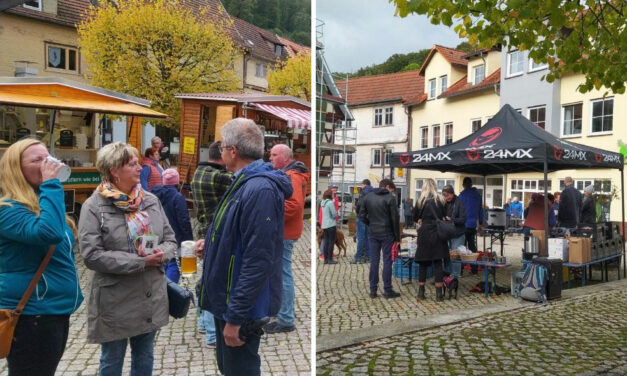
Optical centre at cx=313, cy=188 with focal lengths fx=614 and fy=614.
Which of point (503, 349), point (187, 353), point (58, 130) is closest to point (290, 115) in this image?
point (58, 130)

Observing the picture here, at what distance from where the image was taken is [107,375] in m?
3.03

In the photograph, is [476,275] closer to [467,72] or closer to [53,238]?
[53,238]

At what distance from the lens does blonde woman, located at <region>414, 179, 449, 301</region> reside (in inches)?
295

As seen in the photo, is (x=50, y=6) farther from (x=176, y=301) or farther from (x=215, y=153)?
(x=176, y=301)

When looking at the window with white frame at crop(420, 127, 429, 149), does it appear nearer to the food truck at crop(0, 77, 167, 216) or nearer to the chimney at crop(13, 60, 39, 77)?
the chimney at crop(13, 60, 39, 77)

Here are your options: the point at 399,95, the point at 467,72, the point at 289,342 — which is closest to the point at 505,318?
the point at 289,342

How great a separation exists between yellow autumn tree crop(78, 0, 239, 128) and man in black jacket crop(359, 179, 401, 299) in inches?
545

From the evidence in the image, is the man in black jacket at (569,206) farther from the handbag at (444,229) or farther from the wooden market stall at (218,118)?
the wooden market stall at (218,118)

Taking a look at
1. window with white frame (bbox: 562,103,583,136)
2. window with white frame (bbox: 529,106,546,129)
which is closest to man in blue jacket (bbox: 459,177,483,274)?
window with white frame (bbox: 562,103,583,136)

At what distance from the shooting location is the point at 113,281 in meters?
2.95

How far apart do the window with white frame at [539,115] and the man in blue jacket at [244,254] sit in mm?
23358

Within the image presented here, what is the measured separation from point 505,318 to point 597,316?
43.1 inches

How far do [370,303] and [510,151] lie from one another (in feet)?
9.22

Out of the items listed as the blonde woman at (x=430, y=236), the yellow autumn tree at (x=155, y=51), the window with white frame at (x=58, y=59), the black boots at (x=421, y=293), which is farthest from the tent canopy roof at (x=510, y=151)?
the window with white frame at (x=58, y=59)
